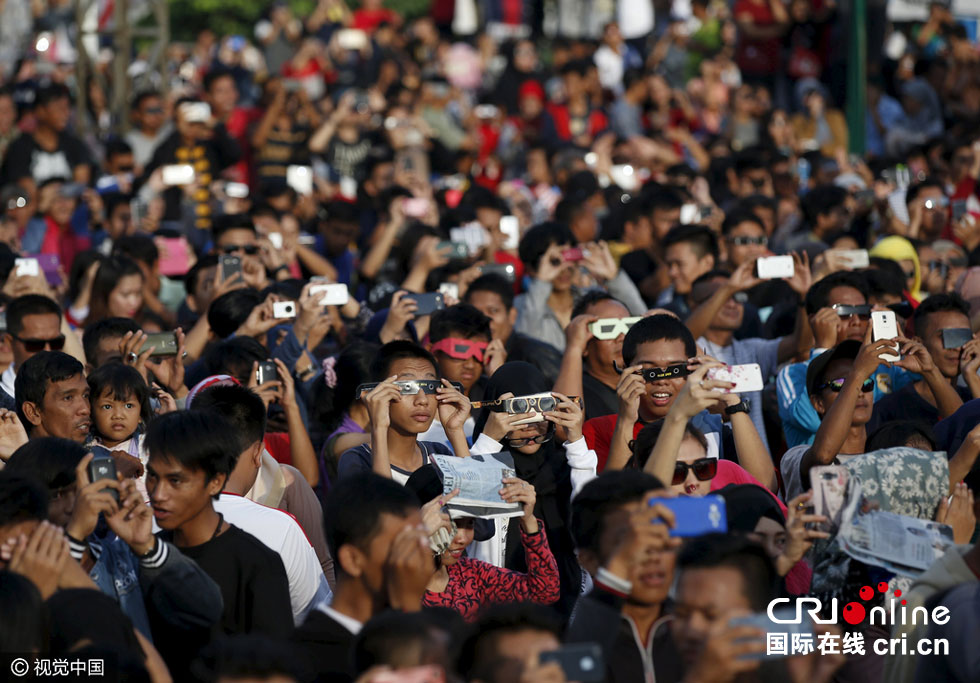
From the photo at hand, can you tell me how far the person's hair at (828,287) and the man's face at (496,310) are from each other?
148 centimetres

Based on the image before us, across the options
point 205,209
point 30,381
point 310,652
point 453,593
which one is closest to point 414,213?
point 205,209

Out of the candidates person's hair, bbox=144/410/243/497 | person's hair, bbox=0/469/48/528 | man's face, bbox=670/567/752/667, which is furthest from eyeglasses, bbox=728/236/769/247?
person's hair, bbox=0/469/48/528

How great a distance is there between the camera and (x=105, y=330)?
632 cm

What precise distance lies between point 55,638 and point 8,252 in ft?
15.0

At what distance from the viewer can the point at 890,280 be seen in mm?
7031

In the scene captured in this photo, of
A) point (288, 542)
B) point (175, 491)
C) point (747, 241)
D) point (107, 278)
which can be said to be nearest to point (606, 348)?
point (288, 542)

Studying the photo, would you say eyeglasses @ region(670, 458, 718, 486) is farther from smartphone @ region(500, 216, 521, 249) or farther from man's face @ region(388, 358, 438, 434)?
smartphone @ region(500, 216, 521, 249)

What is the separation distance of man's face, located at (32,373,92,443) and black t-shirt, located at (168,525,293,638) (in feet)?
4.77

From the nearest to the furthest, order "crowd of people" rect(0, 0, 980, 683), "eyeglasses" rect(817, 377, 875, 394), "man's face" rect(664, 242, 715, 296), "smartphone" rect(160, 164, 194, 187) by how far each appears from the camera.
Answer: "crowd of people" rect(0, 0, 980, 683) → "eyeglasses" rect(817, 377, 875, 394) → "man's face" rect(664, 242, 715, 296) → "smartphone" rect(160, 164, 194, 187)

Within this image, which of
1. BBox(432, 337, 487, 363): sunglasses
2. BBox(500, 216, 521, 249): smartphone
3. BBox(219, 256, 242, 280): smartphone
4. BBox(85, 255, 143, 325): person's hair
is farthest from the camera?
BBox(500, 216, 521, 249): smartphone

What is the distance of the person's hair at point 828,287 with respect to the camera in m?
6.40

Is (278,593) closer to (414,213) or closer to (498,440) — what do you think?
(498,440)

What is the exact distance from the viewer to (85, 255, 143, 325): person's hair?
25.0 ft

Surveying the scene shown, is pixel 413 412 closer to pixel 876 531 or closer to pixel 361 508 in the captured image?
pixel 361 508
